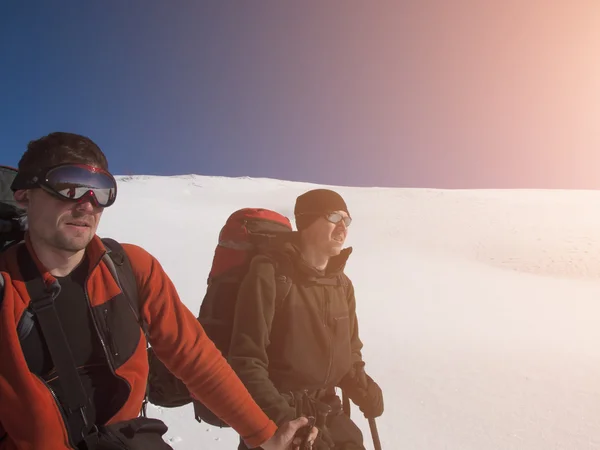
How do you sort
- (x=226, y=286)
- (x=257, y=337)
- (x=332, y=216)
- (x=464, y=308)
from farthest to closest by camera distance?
(x=464, y=308), (x=332, y=216), (x=226, y=286), (x=257, y=337)

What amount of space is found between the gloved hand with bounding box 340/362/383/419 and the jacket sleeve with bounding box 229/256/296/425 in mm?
865

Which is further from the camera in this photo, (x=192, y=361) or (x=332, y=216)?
(x=332, y=216)

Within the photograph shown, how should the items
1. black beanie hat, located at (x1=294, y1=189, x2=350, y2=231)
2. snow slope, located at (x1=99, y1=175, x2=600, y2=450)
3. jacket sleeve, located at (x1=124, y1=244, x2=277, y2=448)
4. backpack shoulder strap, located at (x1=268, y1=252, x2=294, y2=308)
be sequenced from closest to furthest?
1. jacket sleeve, located at (x1=124, y1=244, x2=277, y2=448)
2. backpack shoulder strap, located at (x1=268, y1=252, x2=294, y2=308)
3. black beanie hat, located at (x1=294, y1=189, x2=350, y2=231)
4. snow slope, located at (x1=99, y1=175, x2=600, y2=450)

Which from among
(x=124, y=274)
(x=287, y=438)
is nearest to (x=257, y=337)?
(x=287, y=438)

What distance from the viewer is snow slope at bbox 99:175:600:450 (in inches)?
213

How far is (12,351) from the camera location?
1490 mm

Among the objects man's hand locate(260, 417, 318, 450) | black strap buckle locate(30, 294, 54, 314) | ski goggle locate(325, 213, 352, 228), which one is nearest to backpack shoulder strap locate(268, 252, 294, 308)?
ski goggle locate(325, 213, 352, 228)

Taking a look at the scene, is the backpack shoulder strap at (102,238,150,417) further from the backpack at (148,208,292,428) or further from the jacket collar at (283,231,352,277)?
the jacket collar at (283,231,352,277)

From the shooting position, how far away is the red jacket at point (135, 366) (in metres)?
1.49

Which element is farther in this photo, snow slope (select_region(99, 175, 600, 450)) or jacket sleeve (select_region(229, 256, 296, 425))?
snow slope (select_region(99, 175, 600, 450))

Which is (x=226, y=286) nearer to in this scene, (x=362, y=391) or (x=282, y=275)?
(x=282, y=275)

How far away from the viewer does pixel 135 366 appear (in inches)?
71.5

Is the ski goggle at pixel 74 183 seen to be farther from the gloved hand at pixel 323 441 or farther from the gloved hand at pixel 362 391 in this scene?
the gloved hand at pixel 362 391

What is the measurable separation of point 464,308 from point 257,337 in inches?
459
